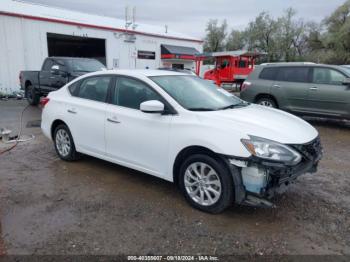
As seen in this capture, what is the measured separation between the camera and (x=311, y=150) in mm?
3697

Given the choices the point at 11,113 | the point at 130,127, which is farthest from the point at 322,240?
the point at 11,113

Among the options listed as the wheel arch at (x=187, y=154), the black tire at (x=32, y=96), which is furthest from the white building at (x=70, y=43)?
the wheel arch at (x=187, y=154)

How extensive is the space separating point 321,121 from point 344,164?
15.5 feet

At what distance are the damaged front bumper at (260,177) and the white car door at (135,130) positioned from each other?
3.30ft

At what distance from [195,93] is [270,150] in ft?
4.93

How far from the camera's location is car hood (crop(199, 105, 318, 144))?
11.3ft

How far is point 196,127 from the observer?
365 cm

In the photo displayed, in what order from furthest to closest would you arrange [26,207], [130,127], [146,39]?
1. [146,39]
2. [130,127]
3. [26,207]

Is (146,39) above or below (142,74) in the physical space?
above

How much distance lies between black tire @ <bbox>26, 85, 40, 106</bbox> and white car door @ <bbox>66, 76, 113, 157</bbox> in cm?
882

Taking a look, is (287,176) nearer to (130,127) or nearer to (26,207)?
(130,127)

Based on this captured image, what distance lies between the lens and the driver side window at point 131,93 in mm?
4246

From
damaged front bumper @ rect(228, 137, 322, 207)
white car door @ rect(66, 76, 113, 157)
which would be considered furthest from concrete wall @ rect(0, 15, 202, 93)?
damaged front bumper @ rect(228, 137, 322, 207)

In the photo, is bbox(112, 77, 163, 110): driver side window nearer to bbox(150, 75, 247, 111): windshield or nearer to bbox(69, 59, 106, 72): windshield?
bbox(150, 75, 247, 111): windshield
